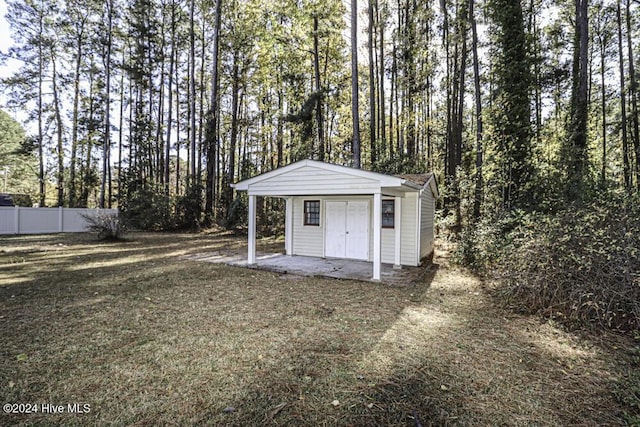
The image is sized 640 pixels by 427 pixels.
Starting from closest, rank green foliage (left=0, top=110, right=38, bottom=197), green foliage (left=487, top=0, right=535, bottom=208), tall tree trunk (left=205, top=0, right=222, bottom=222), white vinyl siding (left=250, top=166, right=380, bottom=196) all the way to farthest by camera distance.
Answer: white vinyl siding (left=250, top=166, right=380, bottom=196), green foliage (left=487, top=0, right=535, bottom=208), tall tree trunk (left=205, top=0, right=222, bottom=222), green foliage (left=0, top=110, right=38, bottom=197)

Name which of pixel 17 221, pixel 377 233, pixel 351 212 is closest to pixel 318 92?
pixel 351 212

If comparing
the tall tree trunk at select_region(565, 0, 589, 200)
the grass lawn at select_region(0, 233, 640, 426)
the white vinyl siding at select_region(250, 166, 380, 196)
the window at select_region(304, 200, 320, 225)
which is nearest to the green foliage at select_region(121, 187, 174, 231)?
the window at select_region(304, 200, 320, 225)

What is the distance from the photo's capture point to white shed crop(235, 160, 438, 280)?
6426 mm

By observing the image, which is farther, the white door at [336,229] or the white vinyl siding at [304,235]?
the white vinyl siding at [304,235]

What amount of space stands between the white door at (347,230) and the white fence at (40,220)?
10995 mm

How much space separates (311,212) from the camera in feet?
31.4

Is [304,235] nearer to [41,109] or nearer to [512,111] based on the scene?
[512,111]

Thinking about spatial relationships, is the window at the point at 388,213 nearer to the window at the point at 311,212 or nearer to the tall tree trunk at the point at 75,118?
the window at the point at 311,212

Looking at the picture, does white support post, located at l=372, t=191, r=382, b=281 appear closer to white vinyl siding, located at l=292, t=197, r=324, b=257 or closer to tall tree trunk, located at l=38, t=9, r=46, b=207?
white vinyl siding, located at l=292, t=197, r=324, b=257

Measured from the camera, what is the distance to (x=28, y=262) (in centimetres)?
744

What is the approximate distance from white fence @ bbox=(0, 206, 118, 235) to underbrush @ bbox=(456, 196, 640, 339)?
15709mm

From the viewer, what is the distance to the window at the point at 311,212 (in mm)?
9438

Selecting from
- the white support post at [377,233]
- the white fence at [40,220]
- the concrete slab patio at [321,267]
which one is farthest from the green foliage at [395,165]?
the white fence at [40,220]

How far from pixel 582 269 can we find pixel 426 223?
5.07 metres
